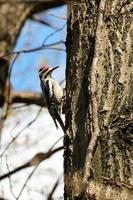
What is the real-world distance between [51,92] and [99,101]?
2158 mm

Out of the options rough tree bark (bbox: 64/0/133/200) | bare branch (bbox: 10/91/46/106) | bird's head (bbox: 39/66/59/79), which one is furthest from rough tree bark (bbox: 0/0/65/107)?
rough tree bark (bbox: 64/0/133/200)

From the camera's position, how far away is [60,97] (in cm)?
428

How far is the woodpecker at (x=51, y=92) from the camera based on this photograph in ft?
14.2

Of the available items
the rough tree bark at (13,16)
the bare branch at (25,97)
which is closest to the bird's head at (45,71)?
the bare branch at (25,97)

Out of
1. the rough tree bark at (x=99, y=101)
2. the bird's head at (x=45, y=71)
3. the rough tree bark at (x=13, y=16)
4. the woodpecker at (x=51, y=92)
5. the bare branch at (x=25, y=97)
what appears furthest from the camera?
the rough tree bark at (x=13, y=16)

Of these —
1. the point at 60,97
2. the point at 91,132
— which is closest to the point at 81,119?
the point at 91,132

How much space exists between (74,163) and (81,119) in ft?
0.66

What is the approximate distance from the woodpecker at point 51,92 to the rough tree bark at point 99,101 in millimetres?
1539

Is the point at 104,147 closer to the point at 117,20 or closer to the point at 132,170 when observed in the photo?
the point at 132,170

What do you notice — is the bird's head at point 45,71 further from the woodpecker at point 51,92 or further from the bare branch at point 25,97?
the bare branch at point 25,97

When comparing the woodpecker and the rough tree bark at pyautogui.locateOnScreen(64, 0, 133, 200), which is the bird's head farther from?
the rough tree bark at pyautogui.locateOnScreen(64, 0, 133, 200)

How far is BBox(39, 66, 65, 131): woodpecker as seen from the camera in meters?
4.32

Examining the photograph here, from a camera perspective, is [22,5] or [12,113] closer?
[12,113]

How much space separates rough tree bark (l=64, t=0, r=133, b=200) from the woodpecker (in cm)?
154
